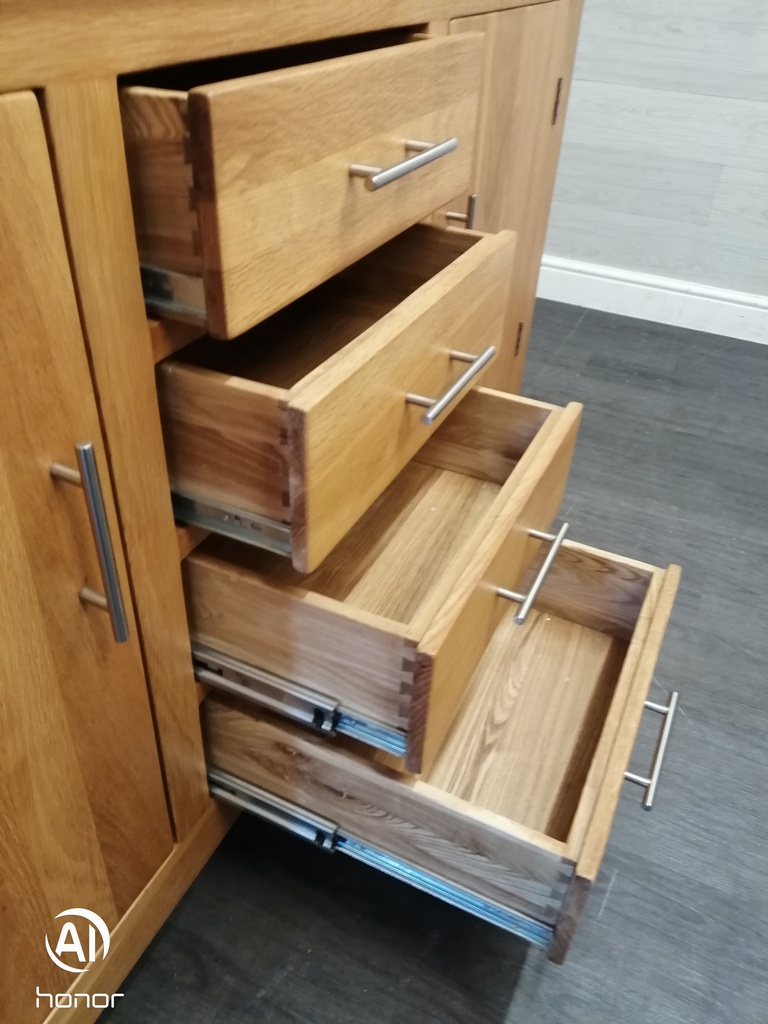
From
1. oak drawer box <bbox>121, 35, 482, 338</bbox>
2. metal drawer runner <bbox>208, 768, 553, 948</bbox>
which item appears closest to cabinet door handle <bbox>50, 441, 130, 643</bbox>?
oak drawer box <bbox>121, 35, 482, 338</bbox>

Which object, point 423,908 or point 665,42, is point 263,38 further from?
point 665,42

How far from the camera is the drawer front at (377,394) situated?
20.5 inches

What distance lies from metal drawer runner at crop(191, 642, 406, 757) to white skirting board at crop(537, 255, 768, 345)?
5.88ft

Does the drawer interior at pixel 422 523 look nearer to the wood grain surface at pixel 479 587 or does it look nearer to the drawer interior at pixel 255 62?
the wood grain surface at pixel 479 587

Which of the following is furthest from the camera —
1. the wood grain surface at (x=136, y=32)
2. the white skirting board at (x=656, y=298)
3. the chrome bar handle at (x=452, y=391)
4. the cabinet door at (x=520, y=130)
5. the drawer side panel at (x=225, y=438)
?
the white skirting board at (x=656, y=298)

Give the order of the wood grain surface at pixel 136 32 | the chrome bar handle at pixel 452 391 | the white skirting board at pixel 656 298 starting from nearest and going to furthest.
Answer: the wood grain surface at pixel 136 32
the chrome bar handle at pixel 452 391
the white skirting board at pixel 656 298

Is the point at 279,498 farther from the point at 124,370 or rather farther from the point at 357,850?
the point at 357,850

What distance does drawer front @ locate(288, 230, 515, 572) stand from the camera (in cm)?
52

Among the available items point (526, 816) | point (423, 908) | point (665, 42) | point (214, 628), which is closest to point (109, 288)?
point (214, 628)

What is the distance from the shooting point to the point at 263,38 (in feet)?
1.62

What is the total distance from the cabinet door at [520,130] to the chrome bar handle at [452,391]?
32cm

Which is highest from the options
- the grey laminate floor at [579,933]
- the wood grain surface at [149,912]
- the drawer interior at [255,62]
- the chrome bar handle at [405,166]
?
the drawer interior at [255,62]

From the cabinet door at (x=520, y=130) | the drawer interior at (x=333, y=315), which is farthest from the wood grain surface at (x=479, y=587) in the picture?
the cabinet door at (x=520, y=130)

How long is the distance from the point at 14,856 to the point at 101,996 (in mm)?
262
